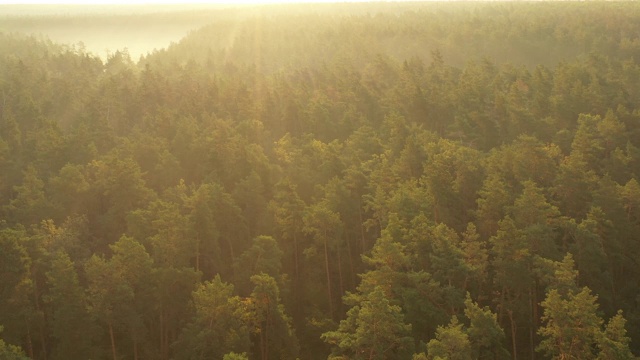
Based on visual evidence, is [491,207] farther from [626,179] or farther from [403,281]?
[626,179]

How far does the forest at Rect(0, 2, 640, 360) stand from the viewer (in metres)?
35.7

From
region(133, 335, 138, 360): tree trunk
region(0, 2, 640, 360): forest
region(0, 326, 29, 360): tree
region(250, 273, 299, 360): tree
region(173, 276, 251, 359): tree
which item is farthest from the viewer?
region(133, 335, 138, 360): tree trunk

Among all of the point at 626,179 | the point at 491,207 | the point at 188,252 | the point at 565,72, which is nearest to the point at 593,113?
the point at 565,72

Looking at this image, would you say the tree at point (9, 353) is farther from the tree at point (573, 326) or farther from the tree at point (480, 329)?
the tree at point (573, 326)

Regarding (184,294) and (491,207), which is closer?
(184,294)

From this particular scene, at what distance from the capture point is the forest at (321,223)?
3566cm

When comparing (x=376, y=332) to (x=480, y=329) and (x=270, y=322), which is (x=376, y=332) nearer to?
(x=480, y=329)

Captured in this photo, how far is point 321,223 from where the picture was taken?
47.2m

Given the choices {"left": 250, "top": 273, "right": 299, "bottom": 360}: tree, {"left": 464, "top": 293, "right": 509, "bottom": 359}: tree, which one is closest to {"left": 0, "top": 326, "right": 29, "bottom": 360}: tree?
{"left": 250, "top": 273, "right": 299, "bottom": 360}: tree

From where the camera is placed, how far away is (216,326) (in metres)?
34.9

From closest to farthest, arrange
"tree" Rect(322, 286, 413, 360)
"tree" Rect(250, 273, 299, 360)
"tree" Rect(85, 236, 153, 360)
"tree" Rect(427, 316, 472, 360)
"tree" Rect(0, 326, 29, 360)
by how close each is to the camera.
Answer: "tree" Rect(427, 316, 472, 360) → "tree" Rect(0, 326, 29, 360) → "tree" Rect(322, 286, 413, 360) → "tree" Rect(85, 236, 153, 360) → "tree" Rect(250, 273, 299, 360)

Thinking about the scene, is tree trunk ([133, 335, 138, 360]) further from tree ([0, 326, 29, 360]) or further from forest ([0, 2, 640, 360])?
tree ([0, 326, 29, 360])

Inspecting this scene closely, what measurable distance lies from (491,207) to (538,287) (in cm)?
709

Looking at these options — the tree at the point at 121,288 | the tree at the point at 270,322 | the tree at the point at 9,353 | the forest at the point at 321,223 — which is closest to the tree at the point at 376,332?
the forest at the point at 321,223
